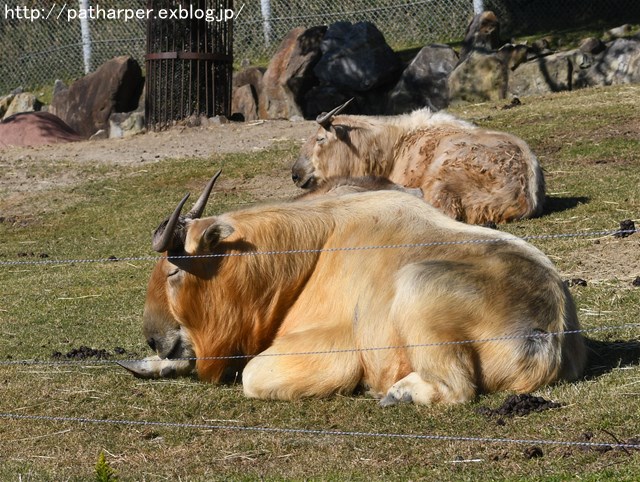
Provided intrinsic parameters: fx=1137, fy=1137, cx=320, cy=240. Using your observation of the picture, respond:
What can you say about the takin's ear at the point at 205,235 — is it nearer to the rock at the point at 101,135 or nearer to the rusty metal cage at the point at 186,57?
the rusty metal cage at the point at 186,57

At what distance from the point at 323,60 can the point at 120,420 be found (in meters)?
14.5

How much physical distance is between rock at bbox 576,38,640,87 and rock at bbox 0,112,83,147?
8807mm

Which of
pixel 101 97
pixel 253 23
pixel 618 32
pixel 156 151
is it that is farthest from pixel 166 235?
pixel 253 23

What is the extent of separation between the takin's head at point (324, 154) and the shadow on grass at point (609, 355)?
5598mm

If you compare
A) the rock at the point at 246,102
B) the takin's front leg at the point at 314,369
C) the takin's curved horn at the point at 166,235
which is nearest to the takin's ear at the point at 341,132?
the takin's curved horn at the point at 166,235

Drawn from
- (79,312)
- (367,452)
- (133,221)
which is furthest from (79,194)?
(367,452)

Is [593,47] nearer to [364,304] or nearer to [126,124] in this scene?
[126,124]

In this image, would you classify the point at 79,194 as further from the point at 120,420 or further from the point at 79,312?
the point at 120,420

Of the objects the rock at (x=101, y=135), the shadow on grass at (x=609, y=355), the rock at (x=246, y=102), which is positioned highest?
the shadow on grass at (x=609, y=355)

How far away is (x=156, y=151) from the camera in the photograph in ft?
54.7

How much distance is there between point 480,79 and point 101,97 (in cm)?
795

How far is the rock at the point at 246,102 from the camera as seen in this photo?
20.4 m

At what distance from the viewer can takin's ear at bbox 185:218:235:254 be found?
6.41 m

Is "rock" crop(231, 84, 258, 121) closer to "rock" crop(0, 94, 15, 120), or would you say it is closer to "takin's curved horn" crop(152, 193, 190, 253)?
"rock" crop(0, 94, 15, 120)
